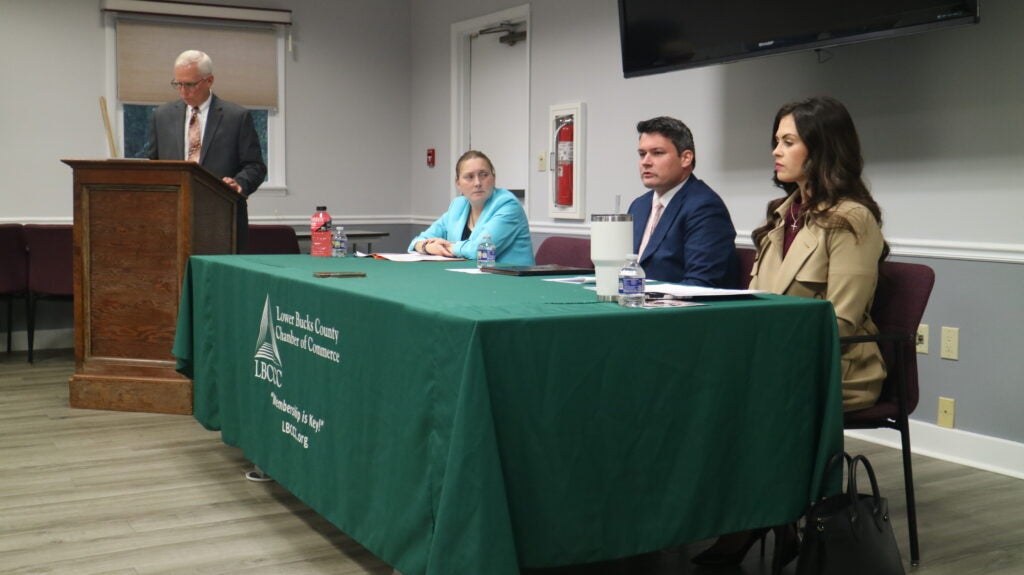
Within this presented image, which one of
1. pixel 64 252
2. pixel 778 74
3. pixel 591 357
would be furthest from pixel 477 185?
pixel 64 252

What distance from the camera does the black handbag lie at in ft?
7.07

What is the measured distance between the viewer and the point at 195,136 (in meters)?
5.00

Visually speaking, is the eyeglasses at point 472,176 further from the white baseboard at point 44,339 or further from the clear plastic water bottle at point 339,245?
the white baseboard at point 44,339

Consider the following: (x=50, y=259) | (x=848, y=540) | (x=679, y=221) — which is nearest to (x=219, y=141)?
(x=50, y=259)

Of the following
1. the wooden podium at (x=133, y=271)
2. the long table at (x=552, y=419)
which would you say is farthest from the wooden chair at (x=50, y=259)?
the long table at (x=552, y=419)

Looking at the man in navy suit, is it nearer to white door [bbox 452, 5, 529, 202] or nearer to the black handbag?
the black handbag

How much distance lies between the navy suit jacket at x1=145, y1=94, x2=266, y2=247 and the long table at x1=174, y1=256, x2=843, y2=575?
254cm

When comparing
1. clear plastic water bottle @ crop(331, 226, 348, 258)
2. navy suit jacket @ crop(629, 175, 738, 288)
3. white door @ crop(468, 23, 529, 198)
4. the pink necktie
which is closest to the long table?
navy suit jacket @ crop(629, 175, 738, 288)

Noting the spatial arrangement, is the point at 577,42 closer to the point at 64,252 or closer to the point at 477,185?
the point at 477,185

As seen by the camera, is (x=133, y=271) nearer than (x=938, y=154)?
No

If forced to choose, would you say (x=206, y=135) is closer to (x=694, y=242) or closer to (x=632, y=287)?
(x=694, y=242)

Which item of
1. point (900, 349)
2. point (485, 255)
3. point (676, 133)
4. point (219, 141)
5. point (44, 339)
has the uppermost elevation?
point (219, 141)

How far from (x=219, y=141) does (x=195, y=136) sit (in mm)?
119

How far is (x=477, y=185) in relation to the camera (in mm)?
4098
